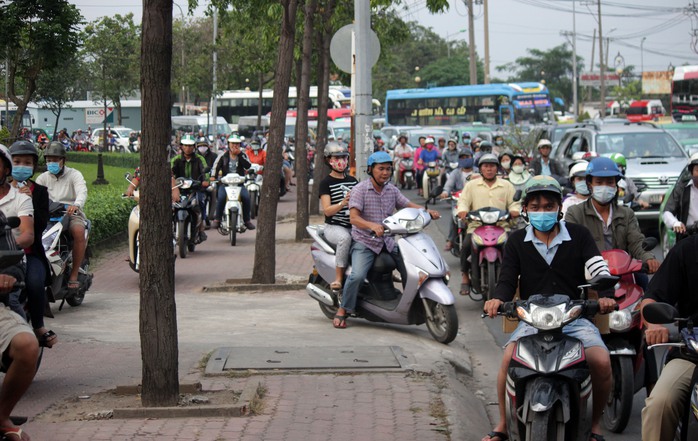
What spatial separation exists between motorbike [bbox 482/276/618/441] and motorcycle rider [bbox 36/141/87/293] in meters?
6.34

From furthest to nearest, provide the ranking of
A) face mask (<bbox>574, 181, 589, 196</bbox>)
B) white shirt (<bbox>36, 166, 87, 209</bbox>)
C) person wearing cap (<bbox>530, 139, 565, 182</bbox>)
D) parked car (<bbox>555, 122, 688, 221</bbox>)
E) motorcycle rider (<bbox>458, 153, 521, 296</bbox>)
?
person wearing cap (<bbox>530, 139, 565, 182</bbox>), parked car (<bbox>555, 122, 688, 221</bbox>), motorcycle rider (<bbox>458, 153, 521, 296</bbox>), white shirt (<bbox>36, 166, 87, 209</bbox>), face mask (<bbox>574, 181, 589, 196</bbox>)

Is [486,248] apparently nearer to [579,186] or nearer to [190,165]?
[579,186]

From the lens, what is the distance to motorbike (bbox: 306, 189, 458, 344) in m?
9.84

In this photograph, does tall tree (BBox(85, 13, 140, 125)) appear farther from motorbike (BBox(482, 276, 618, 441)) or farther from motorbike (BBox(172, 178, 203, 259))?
motorbike (BBox(482, 276, 618, 441))

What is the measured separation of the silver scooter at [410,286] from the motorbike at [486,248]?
174cm

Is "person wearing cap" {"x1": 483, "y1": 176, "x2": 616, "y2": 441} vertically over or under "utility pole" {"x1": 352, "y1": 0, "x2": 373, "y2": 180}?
under

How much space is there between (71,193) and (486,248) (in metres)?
4.43

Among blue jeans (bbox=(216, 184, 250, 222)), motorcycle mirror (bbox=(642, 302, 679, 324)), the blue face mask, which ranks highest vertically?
the blue face mask

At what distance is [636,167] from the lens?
64.1ft

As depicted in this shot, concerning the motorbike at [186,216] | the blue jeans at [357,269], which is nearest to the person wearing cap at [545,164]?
the motorbike at [186,216]

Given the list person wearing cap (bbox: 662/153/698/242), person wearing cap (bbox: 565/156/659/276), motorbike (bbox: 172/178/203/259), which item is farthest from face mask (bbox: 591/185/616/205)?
motorbike (bbox: 172/178/203/259)

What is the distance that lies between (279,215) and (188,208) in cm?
916

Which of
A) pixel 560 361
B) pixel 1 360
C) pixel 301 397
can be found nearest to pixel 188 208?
pixel 301 397

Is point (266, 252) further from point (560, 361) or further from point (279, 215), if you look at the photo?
point (279, 215)
